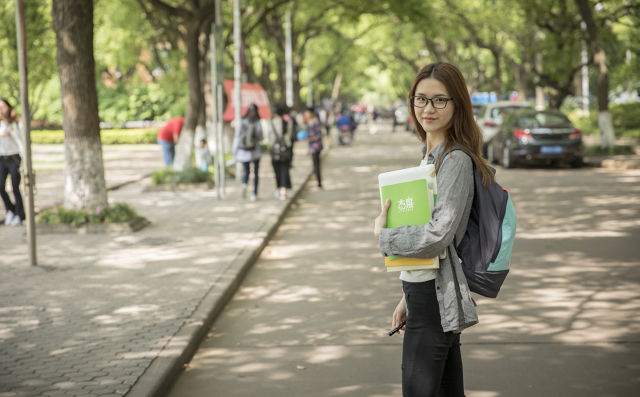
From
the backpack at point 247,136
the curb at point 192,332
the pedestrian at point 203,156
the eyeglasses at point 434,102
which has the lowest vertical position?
the curb at point 192,332

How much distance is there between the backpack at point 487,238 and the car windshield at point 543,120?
65.9ft

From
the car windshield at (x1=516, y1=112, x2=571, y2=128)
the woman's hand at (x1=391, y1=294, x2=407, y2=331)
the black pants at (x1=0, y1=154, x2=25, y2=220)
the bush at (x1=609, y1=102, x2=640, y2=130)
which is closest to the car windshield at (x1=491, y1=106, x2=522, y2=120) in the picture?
the car windshield at (x1=516, y1=112, x2=571, y2=128)

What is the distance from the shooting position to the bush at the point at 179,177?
59.0 feet

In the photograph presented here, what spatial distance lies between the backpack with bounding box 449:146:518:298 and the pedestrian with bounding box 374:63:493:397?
0.03 metres

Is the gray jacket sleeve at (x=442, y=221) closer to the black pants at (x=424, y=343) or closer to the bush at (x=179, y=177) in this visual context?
the black pants at (x=424, y=343)

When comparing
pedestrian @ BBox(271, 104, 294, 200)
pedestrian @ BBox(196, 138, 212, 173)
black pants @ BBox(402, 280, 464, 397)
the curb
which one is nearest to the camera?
black pants @ BBox(402, 280, 464, 397)

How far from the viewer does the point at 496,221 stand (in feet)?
10.5

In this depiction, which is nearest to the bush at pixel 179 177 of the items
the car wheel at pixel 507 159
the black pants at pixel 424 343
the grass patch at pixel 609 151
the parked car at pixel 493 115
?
the car wheel at pixel 507 159

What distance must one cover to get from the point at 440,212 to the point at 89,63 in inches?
365

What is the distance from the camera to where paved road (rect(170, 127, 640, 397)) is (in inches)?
203

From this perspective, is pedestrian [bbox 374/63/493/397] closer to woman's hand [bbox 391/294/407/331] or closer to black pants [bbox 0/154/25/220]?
woman's hand [bbox 391/294/407/331]

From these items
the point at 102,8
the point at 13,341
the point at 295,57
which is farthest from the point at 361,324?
the point at 295,57

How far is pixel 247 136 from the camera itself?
15.6m

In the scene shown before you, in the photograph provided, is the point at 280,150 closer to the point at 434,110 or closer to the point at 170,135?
the point at 170,135
